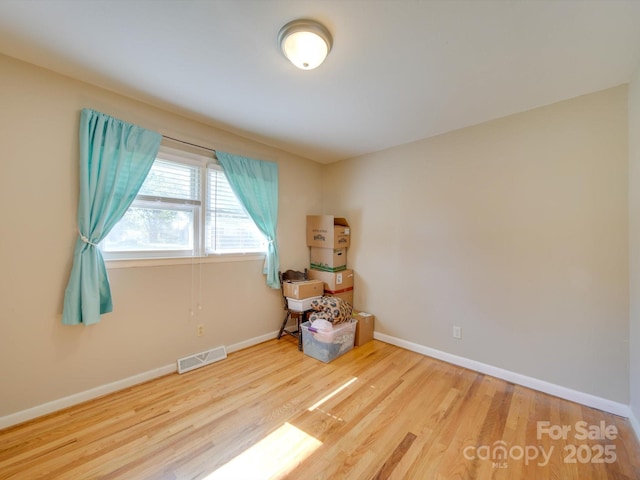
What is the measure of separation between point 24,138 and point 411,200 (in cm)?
332

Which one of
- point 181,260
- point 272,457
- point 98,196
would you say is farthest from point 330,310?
point 98,196

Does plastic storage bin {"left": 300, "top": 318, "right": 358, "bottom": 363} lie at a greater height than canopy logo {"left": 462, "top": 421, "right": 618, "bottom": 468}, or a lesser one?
greater

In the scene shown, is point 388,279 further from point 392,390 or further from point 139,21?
point 139,21

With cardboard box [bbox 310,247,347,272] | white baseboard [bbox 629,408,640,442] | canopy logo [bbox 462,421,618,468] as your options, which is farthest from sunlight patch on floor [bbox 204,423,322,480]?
white baseboard [bbox 629,408,640,442]

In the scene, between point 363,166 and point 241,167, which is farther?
point 363,166

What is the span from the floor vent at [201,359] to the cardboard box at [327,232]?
1.70m

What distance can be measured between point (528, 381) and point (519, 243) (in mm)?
1198

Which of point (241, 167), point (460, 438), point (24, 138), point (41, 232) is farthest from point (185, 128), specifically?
point (460, 438)

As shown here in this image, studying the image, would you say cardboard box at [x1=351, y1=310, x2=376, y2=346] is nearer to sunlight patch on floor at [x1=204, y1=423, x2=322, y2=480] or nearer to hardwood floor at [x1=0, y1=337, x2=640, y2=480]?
hardwood floor at [x1=0, y1=337, x2=640, y2=480]

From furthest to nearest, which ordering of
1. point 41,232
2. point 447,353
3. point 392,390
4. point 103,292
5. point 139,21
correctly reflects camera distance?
point 447,353
point 392,390
point 103,292
point 41,232
point 139,21

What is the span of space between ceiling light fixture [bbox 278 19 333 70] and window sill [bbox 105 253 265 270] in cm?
194

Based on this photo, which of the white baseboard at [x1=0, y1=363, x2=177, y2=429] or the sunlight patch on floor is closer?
the sunlight patch on floor

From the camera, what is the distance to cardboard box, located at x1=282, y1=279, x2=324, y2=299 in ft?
9.75

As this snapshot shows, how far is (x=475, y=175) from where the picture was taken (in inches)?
99.0
